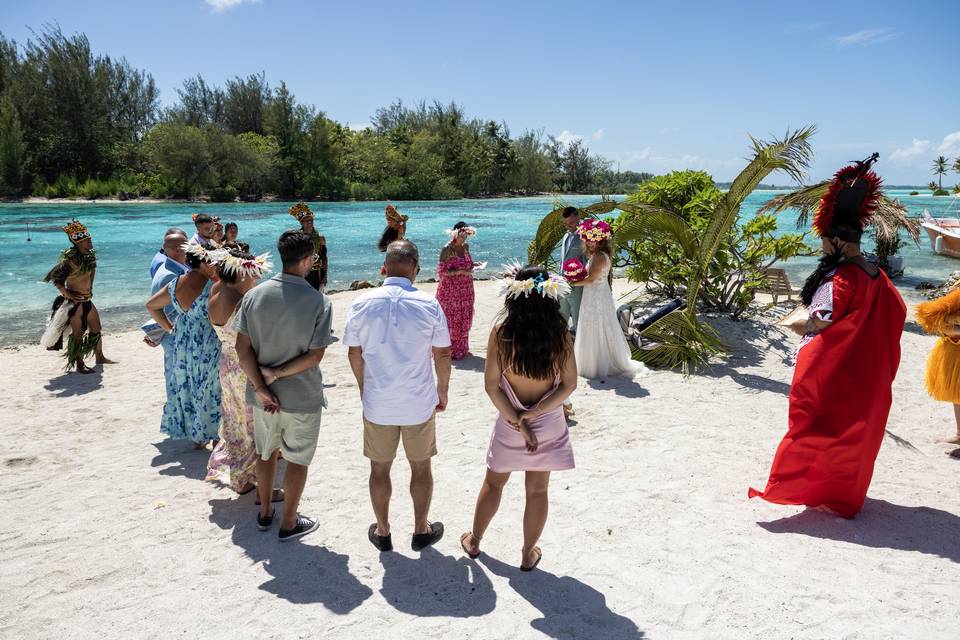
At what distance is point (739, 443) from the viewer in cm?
477

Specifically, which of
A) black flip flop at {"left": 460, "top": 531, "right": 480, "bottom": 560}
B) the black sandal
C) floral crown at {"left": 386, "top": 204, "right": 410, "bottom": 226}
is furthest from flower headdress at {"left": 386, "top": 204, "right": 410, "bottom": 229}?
black flip flop at {"left": 460, "top": 531, "right": 480, "bottom": 560}

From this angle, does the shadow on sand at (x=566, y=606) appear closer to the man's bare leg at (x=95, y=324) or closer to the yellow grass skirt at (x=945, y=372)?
the yellow grass skirt at (x=945, y=372)

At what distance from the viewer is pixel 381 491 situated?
320 centimetres

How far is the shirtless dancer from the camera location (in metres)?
6.54

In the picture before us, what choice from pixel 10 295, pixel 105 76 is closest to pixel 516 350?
pixel 10 295

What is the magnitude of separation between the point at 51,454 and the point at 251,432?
2.11 meters

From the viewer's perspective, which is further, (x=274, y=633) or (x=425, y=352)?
(x=425, y=352)

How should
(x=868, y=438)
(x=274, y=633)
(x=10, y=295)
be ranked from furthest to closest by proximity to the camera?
(x=10, y=295) → (x=868, y=438) → (x=274, y=633)

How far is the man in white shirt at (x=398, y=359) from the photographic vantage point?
2922mm

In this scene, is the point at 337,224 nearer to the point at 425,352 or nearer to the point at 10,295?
the point at 10,295

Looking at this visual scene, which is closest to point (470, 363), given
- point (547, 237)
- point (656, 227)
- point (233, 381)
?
point (547, 237)

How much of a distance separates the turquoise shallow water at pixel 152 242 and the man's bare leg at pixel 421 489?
9755mm

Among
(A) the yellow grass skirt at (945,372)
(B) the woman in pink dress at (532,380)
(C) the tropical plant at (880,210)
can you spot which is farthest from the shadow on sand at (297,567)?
(C) the tropical plant at (880,210)

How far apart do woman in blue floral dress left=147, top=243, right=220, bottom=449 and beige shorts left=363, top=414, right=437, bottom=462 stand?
173cm
